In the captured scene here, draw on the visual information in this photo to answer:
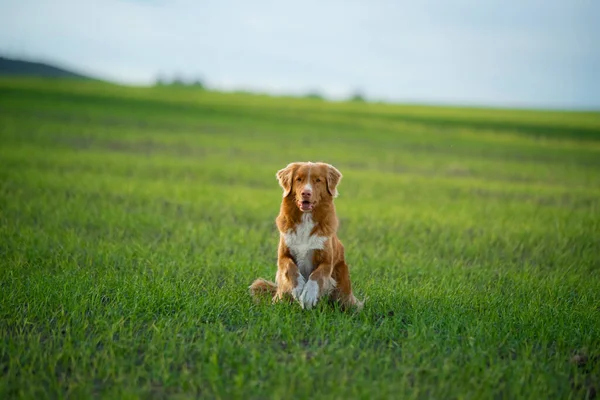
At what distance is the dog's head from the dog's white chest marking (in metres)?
0.16

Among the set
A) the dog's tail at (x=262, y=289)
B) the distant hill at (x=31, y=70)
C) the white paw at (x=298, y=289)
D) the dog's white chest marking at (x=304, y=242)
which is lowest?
the dog's tail at (x=262, y=289)

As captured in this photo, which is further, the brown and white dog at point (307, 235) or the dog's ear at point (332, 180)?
the dog's ear at point (332, 180)

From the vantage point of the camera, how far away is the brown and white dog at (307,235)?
19.7ft

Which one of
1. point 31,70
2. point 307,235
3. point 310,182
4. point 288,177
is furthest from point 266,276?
point 31,70

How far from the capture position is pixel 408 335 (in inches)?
227

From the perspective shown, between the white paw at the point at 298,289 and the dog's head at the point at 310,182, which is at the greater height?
the dog's head at the point at 310,182

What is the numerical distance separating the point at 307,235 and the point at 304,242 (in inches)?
3.0

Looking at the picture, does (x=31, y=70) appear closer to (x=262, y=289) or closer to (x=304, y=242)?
(x=262, y=289)

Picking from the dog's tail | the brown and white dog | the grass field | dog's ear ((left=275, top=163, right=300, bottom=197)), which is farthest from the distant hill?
the brown and white dog

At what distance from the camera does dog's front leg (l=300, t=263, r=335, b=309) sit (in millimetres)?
5961

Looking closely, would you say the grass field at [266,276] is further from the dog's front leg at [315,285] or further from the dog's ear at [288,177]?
the dog's ear at [288,177]

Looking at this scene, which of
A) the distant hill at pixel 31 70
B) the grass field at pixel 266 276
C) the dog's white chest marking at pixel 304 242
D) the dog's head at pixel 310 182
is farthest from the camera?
the distant hill at pixel 31 70

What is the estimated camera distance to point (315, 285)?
5.96 meters

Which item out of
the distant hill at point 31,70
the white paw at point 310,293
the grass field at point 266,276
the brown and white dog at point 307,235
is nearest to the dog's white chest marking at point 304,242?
the brown and white dog at point 307,235
